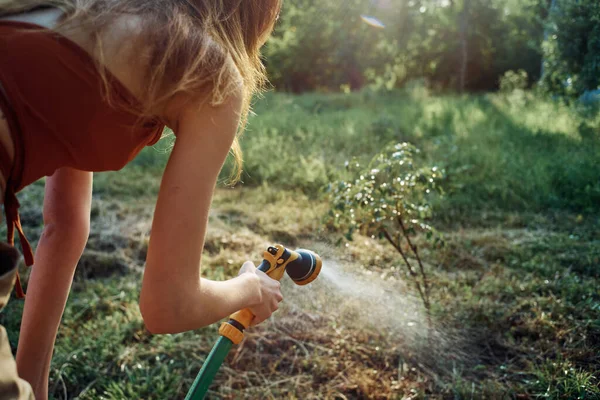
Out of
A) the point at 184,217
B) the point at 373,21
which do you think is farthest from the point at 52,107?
the point at 373,21

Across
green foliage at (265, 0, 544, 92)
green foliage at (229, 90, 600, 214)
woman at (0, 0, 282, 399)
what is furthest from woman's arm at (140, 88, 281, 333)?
green foliage at (265, 0, 544, 92)

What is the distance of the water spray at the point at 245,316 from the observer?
1.40 meters

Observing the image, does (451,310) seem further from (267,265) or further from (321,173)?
(321,173)

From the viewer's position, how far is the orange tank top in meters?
1.02

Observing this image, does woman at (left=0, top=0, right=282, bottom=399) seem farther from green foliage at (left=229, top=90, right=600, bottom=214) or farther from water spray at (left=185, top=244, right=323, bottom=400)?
green foliage at (left=229, top=90, right=600, bottom=214)

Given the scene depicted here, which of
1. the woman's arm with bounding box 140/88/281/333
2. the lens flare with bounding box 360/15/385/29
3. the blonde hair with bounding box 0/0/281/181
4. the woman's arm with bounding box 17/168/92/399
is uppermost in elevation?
the lens flare with bounding box 360/15/385/29

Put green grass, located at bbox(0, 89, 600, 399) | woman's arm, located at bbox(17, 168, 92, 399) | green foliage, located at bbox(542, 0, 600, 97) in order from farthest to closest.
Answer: green foliage, located at bbox(542, 0, 600, 97), green grass, located at bbox(0, 89, 600, 399), woman's arm, located at bbox(17, 168, 92, 399)

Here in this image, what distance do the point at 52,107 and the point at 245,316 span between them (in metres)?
0.67

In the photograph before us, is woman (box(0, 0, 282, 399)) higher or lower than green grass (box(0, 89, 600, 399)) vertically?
higher

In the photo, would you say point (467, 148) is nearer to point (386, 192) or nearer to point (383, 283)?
point (383, 283)

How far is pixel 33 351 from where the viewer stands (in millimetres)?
1564

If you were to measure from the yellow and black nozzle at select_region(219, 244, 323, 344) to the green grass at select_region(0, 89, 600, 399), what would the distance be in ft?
1.51

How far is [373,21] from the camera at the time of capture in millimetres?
17234

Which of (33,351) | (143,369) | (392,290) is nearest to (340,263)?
(392,290)
